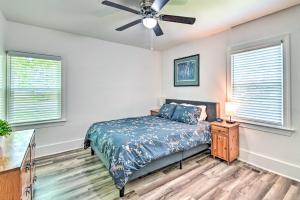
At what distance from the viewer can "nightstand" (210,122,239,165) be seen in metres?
2.94

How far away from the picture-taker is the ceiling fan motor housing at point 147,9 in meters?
2.12

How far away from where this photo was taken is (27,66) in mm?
3143

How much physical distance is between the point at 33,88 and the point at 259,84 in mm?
4248

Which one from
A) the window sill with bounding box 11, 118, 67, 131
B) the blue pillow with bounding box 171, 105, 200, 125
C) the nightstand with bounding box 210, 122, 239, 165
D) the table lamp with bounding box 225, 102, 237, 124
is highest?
the table lamp with bounding box 225, 102, 237, 124

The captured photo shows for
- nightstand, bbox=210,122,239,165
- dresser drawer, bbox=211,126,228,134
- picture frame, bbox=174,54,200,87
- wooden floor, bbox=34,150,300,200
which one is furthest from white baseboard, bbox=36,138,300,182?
picture frame, bbox=174,54,200,87

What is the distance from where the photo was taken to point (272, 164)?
2711mm

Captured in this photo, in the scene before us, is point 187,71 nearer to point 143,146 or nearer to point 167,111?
→ point 167,111

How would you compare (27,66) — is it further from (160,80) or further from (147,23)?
(160,80)

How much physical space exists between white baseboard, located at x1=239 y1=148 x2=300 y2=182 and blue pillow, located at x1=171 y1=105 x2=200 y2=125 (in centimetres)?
105

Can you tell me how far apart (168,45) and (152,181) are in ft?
Answer: 11.5

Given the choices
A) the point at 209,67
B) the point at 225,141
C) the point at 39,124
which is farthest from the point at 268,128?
the point at 39,124

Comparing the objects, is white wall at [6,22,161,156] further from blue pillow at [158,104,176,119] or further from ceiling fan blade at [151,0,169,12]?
ceiling fan blade at [151,0,169,12]

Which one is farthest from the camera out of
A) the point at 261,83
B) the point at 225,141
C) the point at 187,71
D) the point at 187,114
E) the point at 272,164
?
the point at 187,71

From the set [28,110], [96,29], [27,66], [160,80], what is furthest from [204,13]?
[28,110]
